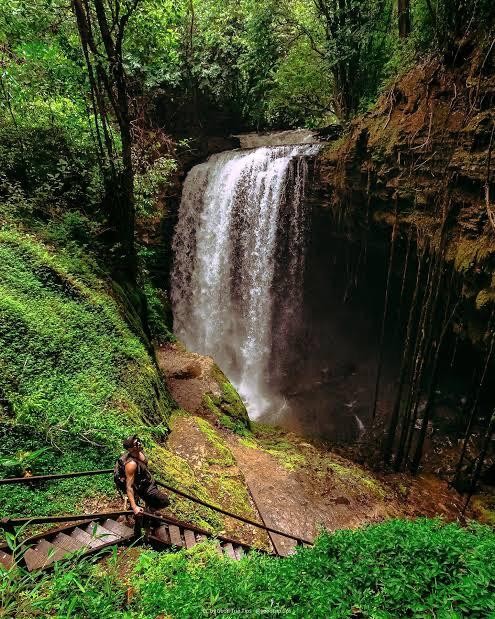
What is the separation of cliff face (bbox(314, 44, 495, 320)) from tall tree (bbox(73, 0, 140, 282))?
5.91 meters

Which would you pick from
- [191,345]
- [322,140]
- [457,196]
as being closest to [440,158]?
[457,196]

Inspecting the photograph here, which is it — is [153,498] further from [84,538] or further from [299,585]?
[299,585]

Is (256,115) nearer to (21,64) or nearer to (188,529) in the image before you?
(21,64)

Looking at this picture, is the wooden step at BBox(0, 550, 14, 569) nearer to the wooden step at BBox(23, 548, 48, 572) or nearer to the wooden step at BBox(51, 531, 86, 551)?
the wooden step at BBox(23, 548, 48, 572)

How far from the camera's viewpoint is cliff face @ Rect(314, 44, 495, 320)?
727 cm

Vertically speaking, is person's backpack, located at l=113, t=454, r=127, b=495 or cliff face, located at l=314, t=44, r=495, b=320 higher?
cliff face, located at l=314, t=44, r=495, b=320

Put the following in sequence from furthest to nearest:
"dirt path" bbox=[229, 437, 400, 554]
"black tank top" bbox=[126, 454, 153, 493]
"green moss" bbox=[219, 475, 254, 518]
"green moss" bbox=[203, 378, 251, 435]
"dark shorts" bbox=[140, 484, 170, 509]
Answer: "green moss" bbox=[203, 378, 251, 435] < "dirt path" bbox=[229, 437, 400, 554] < "green moss" bbox=[219, 475, 254, 518] < "dark shorts" bbox=[140, 484, 170, 509] < "black tank top" bbox=[126, 454, 153, 493]

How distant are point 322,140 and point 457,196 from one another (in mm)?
6074

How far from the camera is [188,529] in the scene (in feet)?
13.7

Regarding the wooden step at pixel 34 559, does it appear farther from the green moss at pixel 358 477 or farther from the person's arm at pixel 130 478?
the green moss at pixel 358 477

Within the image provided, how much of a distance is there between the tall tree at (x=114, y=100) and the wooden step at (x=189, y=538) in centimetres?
636

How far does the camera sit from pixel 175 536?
4215 millimetres

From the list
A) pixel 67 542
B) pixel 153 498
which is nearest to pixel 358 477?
pixel 153 498

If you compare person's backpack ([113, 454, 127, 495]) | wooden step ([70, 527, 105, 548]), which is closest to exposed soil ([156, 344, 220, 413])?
person's backpack ([113, 454, 127, 495])
